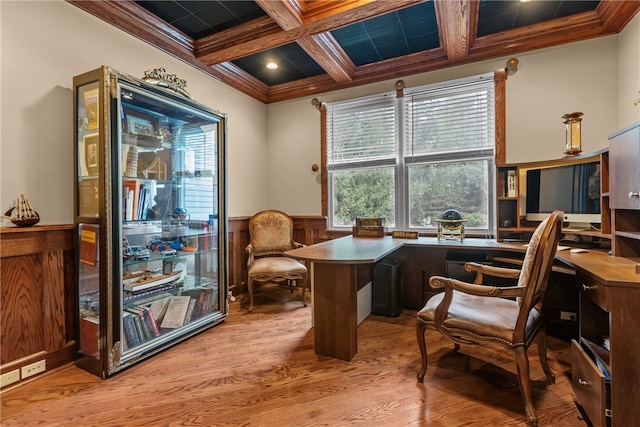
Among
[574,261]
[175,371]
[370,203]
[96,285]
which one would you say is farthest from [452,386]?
[96,285]

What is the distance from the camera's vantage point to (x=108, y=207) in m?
1.92

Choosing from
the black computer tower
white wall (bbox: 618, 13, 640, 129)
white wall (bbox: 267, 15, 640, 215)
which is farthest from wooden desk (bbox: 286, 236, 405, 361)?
white wall (bbox: 618, 13, 640, 129)

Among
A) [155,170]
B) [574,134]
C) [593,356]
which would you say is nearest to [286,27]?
[155,170]

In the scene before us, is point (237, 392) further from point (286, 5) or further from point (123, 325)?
point (286, 5)

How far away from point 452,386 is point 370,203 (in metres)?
2.22

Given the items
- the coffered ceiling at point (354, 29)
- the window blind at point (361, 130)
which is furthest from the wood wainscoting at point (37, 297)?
the window blind at point (361, 130)

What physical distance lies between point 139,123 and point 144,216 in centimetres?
79

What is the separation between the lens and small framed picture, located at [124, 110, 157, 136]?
2.30 m

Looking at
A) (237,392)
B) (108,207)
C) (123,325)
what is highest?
(108,207)

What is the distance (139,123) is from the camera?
2.42 m

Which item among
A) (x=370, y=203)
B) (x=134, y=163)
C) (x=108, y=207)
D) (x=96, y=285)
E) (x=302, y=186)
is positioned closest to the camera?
(x=108, y=207)

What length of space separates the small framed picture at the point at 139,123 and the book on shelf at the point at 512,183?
3.39m

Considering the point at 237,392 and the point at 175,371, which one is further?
the point at 175,371

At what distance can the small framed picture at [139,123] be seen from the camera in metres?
2.30
